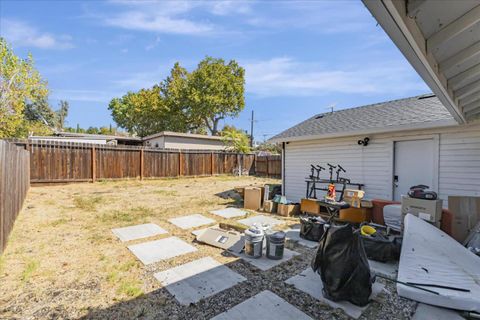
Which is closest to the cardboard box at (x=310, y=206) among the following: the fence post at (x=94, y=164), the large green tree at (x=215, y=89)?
the fence post at (x=94, y=164)

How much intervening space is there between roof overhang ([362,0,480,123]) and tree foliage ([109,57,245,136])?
2008 cm

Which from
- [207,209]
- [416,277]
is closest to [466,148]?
[416,277]

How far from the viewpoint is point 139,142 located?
20.7m

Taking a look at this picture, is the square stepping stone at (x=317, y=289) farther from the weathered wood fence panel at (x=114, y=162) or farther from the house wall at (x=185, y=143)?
the house wall at (x=185, y=143)

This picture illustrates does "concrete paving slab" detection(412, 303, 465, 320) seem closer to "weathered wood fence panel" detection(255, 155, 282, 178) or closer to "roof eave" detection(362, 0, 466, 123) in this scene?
"roof eave" detection(362, 0, 466, 123)

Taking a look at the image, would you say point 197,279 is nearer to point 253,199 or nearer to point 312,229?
point 312,229

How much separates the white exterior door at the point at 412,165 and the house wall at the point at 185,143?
43.3ft

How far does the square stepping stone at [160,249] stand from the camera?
11.1ft

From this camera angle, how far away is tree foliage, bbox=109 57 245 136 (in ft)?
70.3

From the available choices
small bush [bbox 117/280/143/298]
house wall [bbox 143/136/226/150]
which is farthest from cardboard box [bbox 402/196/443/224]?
house wall [bbox 143/136/226/150]

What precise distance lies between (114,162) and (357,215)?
10496 millimetres

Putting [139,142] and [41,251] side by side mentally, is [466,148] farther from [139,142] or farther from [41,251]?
[139,142]

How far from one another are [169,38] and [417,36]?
1046cm

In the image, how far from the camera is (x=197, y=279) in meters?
2.77
